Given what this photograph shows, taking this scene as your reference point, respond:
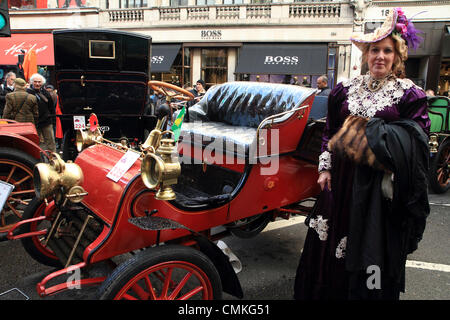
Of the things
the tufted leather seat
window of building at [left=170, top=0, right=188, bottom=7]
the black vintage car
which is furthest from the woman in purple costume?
window of building at [left=170, top=0, right=188, bottom=7]

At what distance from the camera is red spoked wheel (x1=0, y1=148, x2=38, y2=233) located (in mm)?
3189

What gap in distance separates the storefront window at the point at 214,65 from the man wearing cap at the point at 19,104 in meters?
9.17

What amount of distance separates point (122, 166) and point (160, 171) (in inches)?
17.8

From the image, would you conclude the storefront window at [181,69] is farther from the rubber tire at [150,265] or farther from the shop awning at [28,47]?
the rubber tire at [150,265]

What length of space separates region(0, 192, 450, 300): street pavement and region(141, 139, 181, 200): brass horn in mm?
982

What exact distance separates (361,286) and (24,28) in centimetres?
1824

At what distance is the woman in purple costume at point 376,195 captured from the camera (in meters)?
1.85

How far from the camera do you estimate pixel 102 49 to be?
488cm

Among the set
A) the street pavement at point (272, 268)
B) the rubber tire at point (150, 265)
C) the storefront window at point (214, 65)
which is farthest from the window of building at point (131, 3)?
the rubber tire at point (150, 265)

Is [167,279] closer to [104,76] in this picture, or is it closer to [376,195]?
[376,195]

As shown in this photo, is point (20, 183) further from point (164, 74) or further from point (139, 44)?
point (164, 74)

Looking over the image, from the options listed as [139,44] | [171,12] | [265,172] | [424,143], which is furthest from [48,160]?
[171,12]

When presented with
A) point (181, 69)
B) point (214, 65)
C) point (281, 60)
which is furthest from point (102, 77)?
point (181, 69)

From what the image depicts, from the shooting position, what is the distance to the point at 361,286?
1989mm
